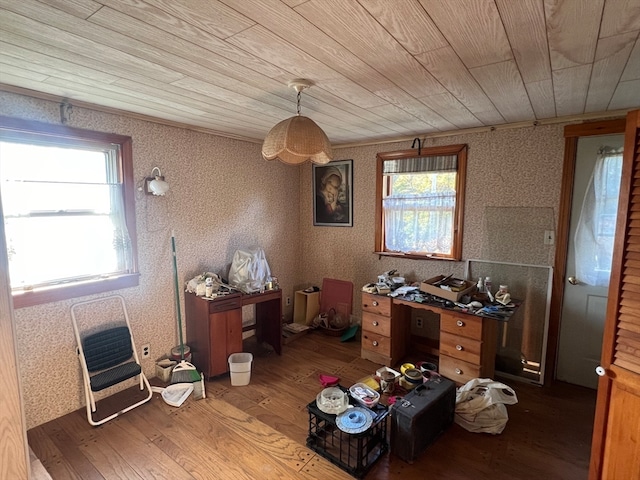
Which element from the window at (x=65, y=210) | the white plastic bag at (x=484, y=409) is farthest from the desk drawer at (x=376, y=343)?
A: the window at (x=65, y=210)

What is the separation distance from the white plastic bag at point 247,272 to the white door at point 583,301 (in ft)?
8.96

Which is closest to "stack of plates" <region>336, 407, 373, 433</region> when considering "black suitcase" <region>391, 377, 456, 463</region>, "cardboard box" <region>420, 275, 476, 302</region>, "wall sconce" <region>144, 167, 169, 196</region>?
"black suitcase" <region>391, 377, 456, 463</region>

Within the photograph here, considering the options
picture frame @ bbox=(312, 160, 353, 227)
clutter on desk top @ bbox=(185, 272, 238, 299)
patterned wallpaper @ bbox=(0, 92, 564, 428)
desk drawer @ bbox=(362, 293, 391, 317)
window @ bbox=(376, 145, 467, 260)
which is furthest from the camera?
picture frame @ bbox=(312, 160, 353, 227)

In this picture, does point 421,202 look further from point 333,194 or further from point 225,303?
point 225,303

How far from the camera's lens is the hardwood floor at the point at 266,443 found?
6.48 feet

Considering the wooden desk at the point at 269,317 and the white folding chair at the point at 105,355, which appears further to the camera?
the wooden desk at the point at 269,317

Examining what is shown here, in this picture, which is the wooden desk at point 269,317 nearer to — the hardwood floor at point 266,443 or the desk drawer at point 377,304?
the hardwood floor at point 266,443

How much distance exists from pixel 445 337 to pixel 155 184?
Answer: 2776 millimetres

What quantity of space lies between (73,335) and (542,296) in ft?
12.5

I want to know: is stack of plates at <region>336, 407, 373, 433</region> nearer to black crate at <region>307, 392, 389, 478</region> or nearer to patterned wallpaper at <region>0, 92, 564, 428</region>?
black crate at <region>307, 392, 389, 478</region>

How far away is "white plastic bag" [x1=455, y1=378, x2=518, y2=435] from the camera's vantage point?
229 cm

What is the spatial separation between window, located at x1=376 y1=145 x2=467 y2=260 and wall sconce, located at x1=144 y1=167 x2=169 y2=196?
2193mm

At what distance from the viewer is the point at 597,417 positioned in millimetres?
1531

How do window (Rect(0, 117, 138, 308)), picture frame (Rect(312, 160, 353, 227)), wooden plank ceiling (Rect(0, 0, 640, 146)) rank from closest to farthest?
wooden plank ceiling (Rect(0, 0, 640, 146)), window (Rect(0, 117, 138, 308)), picture frame (Rect(312, 160, 353, 227))
